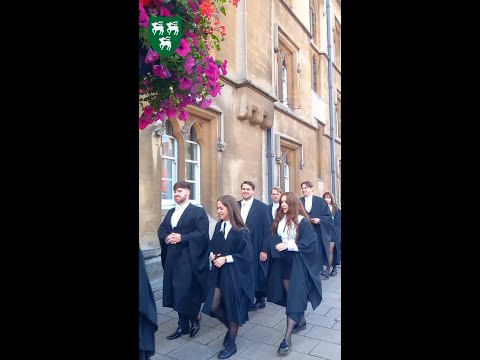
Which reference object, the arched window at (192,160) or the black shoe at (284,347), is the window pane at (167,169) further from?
the black shoe at (284,347)

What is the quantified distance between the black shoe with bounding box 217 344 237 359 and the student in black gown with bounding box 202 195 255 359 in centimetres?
49

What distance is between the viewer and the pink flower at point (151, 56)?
4.25ft

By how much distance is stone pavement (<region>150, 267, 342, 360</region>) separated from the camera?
149cm

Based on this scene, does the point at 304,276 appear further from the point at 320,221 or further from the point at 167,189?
the point at 167,189

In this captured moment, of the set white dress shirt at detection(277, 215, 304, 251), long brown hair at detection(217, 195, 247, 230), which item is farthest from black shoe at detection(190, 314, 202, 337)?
white dress shirt at detection(277, 215, 304, 251)

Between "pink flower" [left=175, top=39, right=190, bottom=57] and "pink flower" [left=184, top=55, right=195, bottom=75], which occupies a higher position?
"pink flower" [left=175, top=39, right=190, bottom=57]

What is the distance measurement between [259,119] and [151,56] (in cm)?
155

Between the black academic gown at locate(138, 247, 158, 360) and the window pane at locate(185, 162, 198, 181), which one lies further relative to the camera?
the window pane at locate(185, 162, 198, 181)

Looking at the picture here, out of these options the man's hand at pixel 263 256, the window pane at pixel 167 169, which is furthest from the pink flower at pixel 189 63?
the man's hand at pixel 263 256

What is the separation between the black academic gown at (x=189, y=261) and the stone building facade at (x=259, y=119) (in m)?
0.30

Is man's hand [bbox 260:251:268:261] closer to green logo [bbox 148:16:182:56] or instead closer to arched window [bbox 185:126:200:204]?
arched window [bbox 185:126:200:204]
